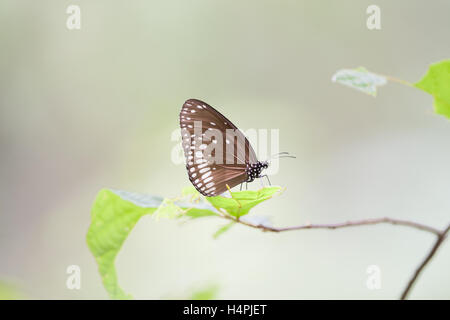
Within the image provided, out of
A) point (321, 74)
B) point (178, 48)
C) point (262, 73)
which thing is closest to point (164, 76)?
point (178, 48)

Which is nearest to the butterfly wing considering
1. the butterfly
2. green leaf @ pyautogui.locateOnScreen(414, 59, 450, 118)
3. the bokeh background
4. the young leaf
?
the butterfly

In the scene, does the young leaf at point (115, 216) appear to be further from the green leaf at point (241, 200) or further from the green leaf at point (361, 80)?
the green leaf at point (361, 80)

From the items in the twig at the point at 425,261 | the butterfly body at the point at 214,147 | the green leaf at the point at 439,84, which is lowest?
the twig at the point at 425,261

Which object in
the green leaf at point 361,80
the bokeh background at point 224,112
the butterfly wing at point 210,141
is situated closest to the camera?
the green leaf at point 361,80

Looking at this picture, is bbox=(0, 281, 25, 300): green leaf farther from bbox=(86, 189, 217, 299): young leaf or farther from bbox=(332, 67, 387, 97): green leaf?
bbox=(332, 67, 387, 97): green leaf

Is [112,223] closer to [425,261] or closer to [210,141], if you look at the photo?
[210,141]

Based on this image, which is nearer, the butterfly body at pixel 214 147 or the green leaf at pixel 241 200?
the green leaf at pixel 241 200

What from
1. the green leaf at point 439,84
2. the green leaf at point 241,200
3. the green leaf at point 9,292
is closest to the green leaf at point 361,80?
the green leaf at point 439,84
